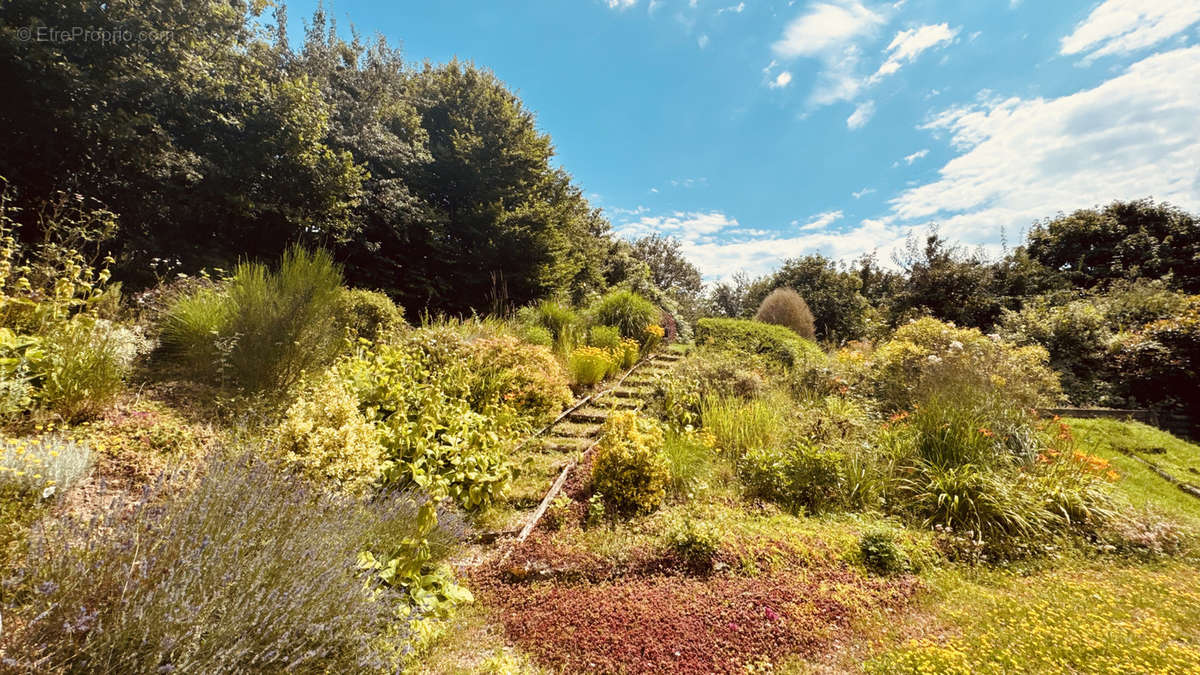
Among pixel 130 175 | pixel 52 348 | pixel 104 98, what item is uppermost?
pixel 104 98

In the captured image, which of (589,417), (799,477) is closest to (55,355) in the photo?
(589,417)

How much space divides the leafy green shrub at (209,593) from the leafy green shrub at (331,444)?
1.69 feet

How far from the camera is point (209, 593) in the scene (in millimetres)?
1731

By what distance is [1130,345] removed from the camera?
8398 millimetres

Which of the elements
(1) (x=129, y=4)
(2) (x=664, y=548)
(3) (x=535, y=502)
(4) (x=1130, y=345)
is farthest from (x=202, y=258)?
(4) (x=1130, y=345)

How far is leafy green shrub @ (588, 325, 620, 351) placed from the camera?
8.88 m

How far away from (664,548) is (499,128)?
1327 cm

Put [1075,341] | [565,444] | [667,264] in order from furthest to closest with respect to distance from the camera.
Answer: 1. [667,264]
2. [1075,341]
3. [565,444]

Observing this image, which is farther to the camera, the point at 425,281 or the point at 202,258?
the point at 425,281

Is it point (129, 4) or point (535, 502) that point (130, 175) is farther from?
point (535, 502)

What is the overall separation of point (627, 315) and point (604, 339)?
1.58m

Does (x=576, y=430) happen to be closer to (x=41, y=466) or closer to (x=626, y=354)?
(x=626, y=354)

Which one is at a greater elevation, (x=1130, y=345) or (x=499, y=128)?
(x=499, y=128)

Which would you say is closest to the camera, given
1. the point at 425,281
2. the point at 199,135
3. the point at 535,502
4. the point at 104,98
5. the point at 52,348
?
the point at 52,348
